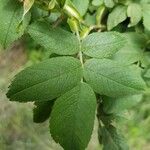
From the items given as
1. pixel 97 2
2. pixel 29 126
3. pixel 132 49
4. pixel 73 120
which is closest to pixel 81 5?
pixel 97 2

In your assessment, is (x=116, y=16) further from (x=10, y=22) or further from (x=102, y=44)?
(x=10, y=22)

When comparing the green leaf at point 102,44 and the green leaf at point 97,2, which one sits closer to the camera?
the green leaf at point 102,44

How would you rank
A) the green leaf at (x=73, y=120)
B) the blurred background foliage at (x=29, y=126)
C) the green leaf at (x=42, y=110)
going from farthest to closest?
the blurred background foliage at (x=29, y=126), the green leaf at (x=42, y=110), the green leaf at (x=73, y=120)

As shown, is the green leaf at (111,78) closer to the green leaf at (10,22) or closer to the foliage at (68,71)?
the foliage at (68,71)

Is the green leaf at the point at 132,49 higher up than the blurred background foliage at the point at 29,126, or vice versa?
the green leaf at the point at 132,49

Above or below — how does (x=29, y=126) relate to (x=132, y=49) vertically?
below

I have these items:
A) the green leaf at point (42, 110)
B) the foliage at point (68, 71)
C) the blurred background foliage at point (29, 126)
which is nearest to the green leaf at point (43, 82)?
the foliage at point (68, 71)
